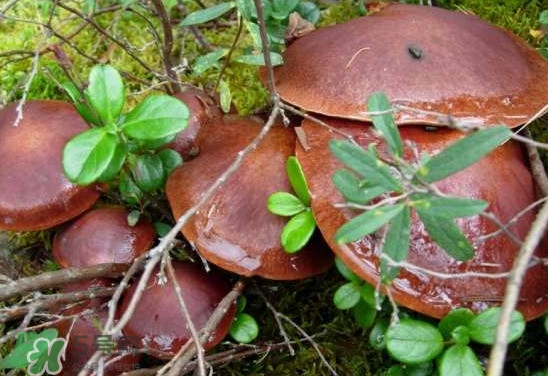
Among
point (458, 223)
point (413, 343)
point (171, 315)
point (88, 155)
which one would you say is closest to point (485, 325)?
point (413, 343)

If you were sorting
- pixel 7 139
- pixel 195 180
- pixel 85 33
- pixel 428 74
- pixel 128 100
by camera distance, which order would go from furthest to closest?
pixel 85 33 < pixel 128 100 < pixel 7 139 < pixel 195 180 < pixel 428 74

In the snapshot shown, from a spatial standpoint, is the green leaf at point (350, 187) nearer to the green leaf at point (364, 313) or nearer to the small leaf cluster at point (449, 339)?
the small leaf cluster at point (449, 339)

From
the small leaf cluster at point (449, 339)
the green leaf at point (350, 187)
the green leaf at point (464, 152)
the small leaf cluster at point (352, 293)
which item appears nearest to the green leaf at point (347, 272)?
the small leaf cluster at point (352, 293)

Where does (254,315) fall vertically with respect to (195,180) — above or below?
below

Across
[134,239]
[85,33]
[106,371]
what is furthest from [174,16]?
[106,371]

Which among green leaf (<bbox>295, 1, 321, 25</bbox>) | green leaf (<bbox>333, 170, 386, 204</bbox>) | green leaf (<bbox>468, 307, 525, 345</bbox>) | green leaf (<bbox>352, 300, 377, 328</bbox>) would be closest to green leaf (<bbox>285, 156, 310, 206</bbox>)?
green leaf (<bbox>333, 170, 386, 204</bbox>)

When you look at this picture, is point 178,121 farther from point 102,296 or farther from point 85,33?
point 85,33

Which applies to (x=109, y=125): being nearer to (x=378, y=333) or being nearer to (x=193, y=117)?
(x=193, y=117)
